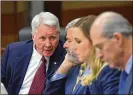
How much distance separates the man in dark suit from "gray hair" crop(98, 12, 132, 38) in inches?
31.2

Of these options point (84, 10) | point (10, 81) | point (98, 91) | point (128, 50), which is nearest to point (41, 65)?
point (10, 81)

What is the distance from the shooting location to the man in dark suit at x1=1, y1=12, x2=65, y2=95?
2.80 m

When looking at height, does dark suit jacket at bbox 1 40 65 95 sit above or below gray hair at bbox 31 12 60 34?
below

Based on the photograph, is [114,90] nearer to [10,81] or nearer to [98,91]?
[98,91]

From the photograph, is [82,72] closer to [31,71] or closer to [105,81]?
[105,81]

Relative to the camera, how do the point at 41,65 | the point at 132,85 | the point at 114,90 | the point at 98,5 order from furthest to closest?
1. the point at 98,5
2. the point at 41,65
3. the point at 114,90
4. the point at 132,85

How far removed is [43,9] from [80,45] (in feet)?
5.23

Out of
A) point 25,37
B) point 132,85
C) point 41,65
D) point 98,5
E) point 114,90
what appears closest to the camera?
point 132,85

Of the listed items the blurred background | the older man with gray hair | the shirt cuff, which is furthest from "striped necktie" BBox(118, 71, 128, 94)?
the blurred background

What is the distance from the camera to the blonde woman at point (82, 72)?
7.41 ft

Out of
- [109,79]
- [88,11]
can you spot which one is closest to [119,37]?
[109,79]

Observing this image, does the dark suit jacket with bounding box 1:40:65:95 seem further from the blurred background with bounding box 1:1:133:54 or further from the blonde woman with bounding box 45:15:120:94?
the blurred background with bounding box 1:1:133:54

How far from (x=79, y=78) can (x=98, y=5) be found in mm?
1560

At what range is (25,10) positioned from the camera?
4.18 meters
